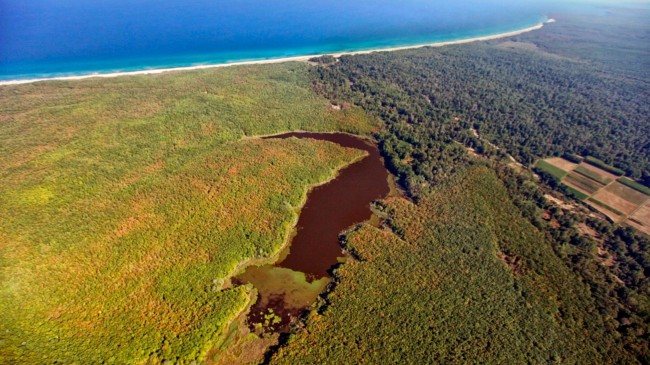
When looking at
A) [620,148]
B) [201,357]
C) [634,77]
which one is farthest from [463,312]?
[634,77]

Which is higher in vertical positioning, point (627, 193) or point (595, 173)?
point (595, 173)

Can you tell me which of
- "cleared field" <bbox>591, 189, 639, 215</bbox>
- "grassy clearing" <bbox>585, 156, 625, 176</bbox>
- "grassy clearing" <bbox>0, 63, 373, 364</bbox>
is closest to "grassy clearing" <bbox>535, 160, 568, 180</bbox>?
"cleared field" <bbox>591, 189, 639, 215</bbox>

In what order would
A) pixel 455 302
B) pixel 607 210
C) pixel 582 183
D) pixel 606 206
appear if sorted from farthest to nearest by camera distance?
pixel 582 183, pixel 606 206, pixel 607 210, pixel 455 302

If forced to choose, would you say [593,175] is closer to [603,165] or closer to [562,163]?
[603,165]

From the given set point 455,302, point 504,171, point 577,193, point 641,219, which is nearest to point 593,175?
point 577,193

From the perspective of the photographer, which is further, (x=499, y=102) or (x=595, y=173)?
(x=499, y=102)

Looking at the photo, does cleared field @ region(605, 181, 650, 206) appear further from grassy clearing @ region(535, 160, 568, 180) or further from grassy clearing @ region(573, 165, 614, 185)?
grassy clearing @ region(535, 160, 568, 180)
